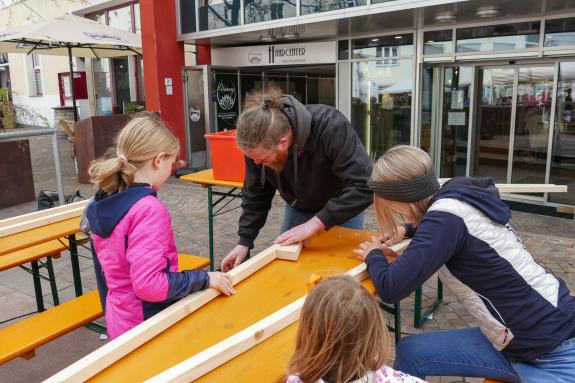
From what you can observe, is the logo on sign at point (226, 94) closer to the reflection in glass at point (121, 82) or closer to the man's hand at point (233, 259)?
the reflection in glass at point (121, 82)

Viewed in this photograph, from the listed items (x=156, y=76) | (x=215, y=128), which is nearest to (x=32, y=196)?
(x=156, y=76)

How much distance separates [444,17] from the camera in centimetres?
740

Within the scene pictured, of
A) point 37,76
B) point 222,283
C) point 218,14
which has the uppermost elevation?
point 218,14

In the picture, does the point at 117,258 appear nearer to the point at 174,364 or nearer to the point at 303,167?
the point at 174,364

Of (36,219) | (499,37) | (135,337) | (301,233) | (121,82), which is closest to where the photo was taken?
(135,337)

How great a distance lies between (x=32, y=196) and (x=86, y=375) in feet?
26.1

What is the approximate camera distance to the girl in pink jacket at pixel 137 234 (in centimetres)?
180

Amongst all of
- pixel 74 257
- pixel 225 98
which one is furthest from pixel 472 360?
pixel 225 98

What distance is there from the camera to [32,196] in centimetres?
845

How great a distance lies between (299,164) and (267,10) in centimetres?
711

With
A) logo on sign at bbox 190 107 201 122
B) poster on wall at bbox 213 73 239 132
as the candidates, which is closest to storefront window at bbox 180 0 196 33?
poster on wall at bbox 213 73 239 132

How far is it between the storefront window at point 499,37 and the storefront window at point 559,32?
0.14 metres

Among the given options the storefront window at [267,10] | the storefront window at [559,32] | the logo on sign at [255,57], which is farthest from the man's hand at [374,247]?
the logo on sign at [255,57]

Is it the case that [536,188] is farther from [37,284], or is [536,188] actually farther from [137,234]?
[37,284]
